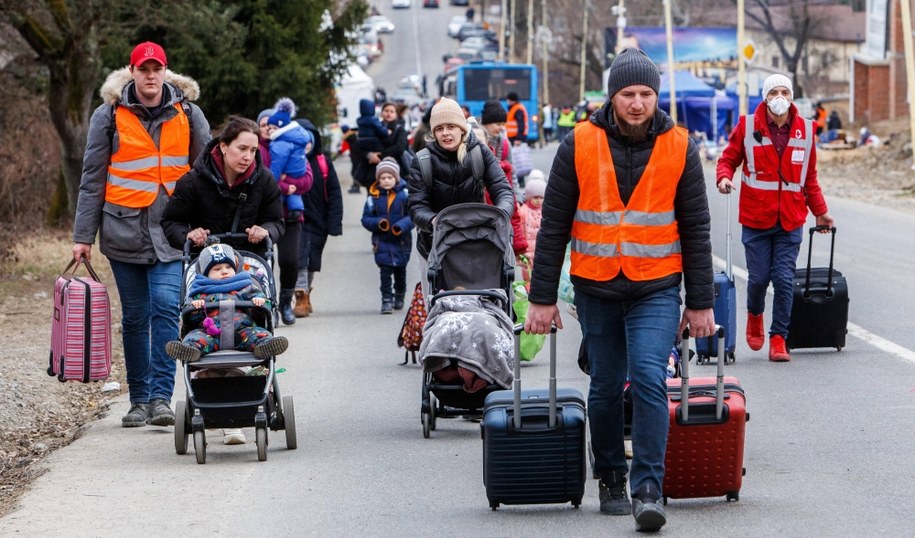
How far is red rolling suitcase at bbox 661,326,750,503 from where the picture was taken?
23.3 feet

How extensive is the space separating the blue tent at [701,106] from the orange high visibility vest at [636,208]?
54763 millimetres

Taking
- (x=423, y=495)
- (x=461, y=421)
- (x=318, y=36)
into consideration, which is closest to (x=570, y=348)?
(x=461, y=421)

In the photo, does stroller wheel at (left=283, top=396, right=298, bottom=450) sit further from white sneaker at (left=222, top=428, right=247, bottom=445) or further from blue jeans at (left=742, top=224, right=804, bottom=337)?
blue jeans at (left=742, top=224, right=804, bottom=337)

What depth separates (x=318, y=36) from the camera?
3519cm

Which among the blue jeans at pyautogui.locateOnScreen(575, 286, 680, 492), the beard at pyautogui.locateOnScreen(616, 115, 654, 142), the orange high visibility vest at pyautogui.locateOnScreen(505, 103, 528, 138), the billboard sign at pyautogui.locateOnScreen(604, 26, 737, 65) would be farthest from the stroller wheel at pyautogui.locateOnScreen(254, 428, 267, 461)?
the billboard sign at pyautogui.locateOnScreen(604, 26, 737, 65)

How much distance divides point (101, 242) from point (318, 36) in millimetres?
25697

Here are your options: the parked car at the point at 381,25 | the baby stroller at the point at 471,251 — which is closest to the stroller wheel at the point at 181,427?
the baby stroller at the point at 471,251

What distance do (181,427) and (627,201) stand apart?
10.9 ft

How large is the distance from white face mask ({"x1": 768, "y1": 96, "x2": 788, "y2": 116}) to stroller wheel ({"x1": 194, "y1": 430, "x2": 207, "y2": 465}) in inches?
197

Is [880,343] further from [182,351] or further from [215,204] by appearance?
[182,351]

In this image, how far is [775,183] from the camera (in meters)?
11.8

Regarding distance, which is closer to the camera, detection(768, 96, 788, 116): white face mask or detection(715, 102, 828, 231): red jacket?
detection(768, 96, 788, 116): white face mask

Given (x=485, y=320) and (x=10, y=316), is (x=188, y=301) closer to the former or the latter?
(x=485, y=320)

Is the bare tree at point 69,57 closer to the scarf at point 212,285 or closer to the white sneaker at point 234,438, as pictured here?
the white sneaker at point 234,438
